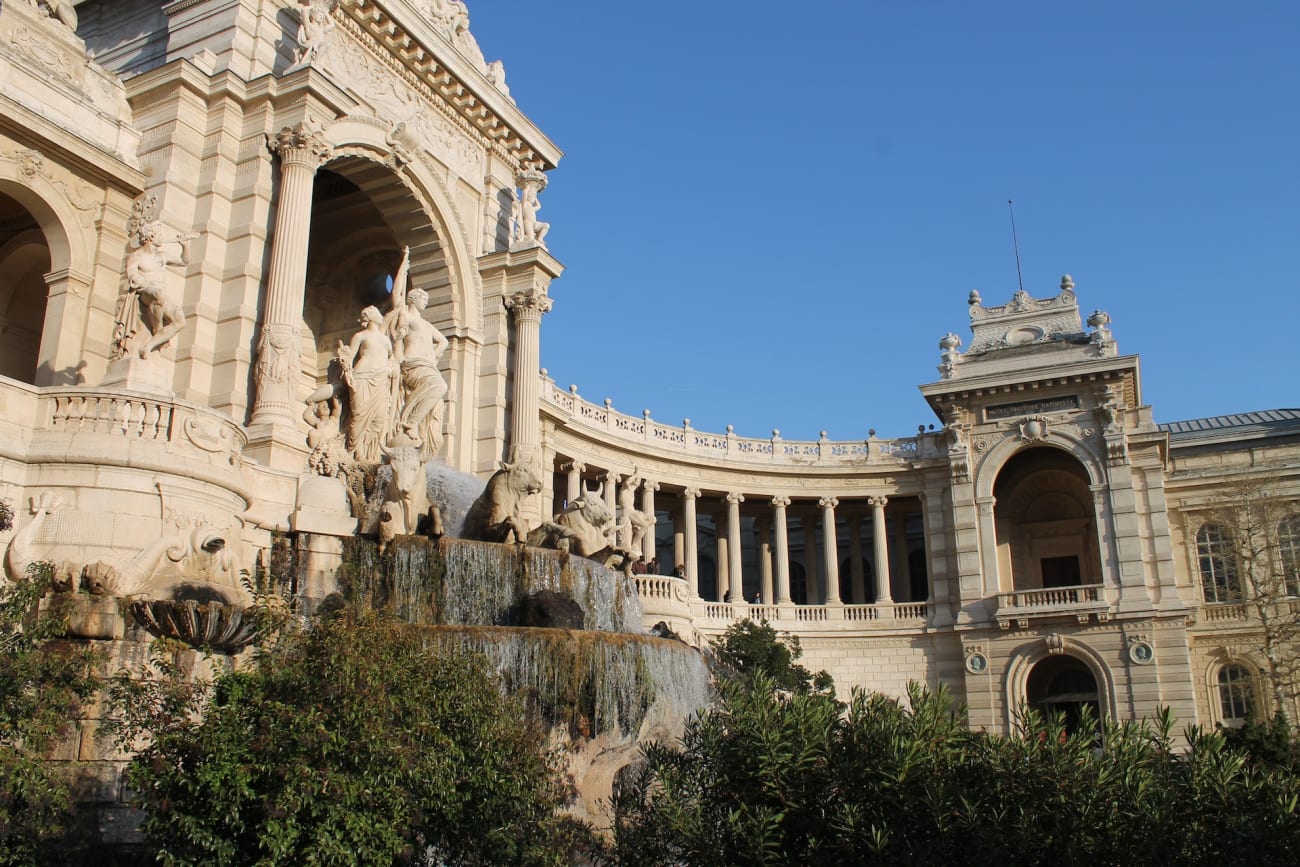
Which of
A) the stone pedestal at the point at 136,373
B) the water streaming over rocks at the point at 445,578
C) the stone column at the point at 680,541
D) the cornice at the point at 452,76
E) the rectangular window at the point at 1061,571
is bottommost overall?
the water streaming over rocks at the point at 445,578

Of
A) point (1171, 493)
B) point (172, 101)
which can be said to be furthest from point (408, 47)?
point (1171, 493)

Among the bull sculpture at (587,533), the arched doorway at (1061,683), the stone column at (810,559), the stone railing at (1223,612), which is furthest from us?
the stone column at (810,559)

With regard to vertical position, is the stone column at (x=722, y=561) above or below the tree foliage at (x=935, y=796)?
above

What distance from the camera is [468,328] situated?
27.7 meters

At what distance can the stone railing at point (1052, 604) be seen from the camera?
42719 mm

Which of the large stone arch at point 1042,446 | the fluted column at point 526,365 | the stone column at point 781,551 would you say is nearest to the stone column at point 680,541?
the stone column at point 781,551

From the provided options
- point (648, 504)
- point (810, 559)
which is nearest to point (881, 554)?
point (810, 559)

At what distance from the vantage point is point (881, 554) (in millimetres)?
48781

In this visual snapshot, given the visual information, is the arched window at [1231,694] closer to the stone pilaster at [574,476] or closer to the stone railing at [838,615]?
the stone railing at [838,615]

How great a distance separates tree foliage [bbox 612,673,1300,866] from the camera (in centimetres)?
813

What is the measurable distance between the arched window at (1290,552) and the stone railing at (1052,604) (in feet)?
22.4

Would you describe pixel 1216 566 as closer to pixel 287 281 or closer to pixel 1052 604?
pixel 1052 604

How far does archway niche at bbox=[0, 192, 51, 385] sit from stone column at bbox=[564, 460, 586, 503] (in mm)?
19696

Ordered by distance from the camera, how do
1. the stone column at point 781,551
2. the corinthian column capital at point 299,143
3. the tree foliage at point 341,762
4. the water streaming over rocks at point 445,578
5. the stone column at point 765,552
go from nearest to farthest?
the tree foliage at point 341,762 → the water streaming over rocks at point 445,578 → the corinthian column capital at point 299,143 → the stone column at point 781,551 → the stone column at point 765,552
